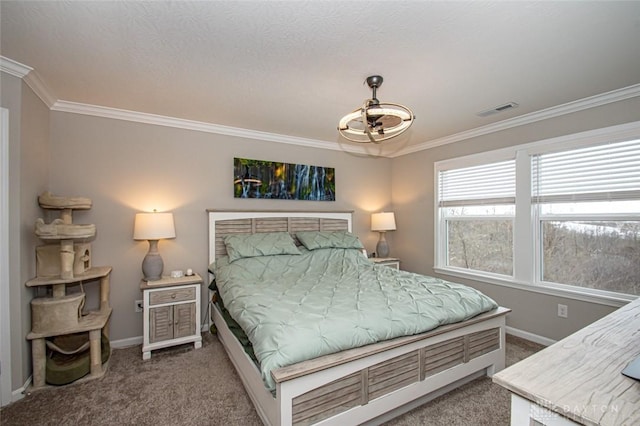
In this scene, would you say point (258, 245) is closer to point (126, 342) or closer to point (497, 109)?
point (126, 342)

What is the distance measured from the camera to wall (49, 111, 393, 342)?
2.92m

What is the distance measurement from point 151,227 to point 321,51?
7.38ft

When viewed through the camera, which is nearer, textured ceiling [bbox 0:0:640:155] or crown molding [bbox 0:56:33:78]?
textured ceiling [bbox 0:0:640:155]

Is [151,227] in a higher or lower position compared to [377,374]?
higher

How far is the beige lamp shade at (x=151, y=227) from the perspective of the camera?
288 centimetres

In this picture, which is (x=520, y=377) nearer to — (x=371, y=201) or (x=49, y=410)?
(x=49, y=410)

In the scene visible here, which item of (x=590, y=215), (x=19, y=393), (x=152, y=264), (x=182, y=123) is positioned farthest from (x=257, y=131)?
(x=590, y=215)

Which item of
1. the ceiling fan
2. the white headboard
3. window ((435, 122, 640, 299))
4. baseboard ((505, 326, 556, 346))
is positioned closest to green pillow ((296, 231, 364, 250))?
the white headboard

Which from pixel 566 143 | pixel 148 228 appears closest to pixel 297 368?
pixel 148 228

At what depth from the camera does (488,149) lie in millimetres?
3611

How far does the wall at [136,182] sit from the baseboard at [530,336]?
10.3ft

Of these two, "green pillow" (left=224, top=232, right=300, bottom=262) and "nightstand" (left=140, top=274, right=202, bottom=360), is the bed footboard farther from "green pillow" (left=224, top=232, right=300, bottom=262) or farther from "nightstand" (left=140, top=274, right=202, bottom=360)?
"green pillow" (left=224, top=232, right=300, bottom=262)

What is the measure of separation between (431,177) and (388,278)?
2089mm

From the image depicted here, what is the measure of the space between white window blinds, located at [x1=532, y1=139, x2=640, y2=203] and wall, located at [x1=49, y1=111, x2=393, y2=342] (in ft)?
10.1
